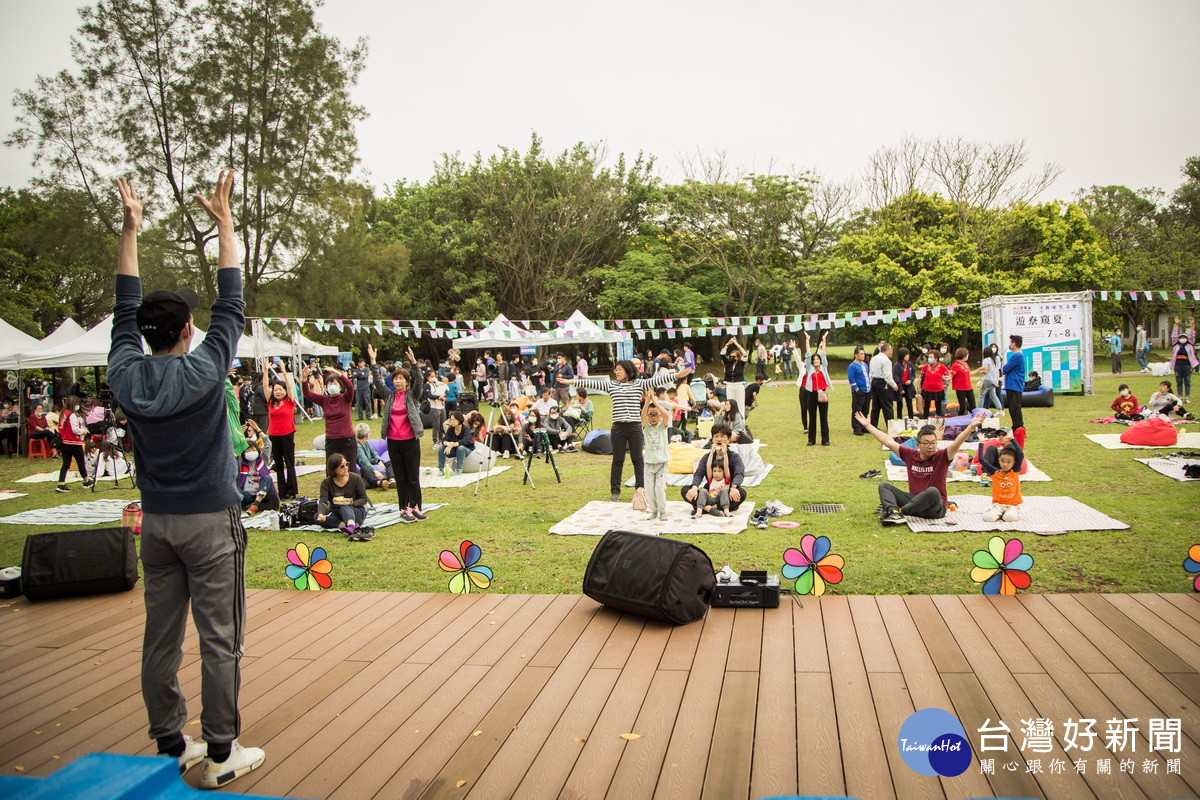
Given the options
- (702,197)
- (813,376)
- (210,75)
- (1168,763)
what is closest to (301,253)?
(210,75)

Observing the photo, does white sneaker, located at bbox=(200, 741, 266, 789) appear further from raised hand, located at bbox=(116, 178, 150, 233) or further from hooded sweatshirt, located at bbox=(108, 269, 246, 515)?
raised hand, located at bbox=(116, 178, 150, 233)

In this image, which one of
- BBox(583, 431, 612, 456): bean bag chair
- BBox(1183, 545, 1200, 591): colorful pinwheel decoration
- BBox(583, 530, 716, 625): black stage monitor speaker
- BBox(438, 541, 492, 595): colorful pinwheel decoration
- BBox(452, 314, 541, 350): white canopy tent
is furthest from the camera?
BBox(452, 314, 541, 350): white canopy tent

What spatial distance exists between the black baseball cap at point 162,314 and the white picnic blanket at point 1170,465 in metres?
9.59

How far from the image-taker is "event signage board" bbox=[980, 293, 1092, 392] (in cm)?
1761

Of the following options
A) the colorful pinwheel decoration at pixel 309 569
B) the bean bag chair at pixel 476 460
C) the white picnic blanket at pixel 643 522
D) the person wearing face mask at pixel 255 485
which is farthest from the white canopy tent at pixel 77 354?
the colorful pinwheel decoration at pixel 309 569

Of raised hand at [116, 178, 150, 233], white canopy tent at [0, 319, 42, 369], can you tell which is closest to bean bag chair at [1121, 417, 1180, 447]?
raised hand at [116, 178, 150, 233]

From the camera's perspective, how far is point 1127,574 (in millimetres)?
5160

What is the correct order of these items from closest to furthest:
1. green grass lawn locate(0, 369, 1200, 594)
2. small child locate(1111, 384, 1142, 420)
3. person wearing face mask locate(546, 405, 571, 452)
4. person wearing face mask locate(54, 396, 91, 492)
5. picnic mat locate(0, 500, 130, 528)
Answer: green grass lawn locate(0, 369, 1200, 594)
picnic mat locate(0, 500, 130, 528)
person wearing face mask locate(54, 396, 91, 492)
small child locate(1111, 384, 1142, 420)
person wearing face mask locate(546, 405, 571, 452)

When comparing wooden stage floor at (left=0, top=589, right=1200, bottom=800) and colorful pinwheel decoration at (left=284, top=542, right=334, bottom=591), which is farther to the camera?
colorful pinwheel decoration at (left=284, top=542, right=334, bottom=591)

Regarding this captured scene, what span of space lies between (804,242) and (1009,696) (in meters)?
35.3

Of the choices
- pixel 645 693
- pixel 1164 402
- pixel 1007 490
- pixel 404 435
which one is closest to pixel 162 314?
pixel 645 693

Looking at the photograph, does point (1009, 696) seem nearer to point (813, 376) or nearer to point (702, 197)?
point (813, 376)

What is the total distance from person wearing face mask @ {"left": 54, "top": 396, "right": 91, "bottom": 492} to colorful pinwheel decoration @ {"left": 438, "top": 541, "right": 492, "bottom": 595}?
9626 mm

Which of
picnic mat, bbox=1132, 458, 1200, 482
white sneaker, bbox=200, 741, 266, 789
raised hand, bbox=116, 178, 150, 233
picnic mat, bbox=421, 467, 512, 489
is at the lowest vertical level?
picnic mat, bbox=421, 467, 512, 489
